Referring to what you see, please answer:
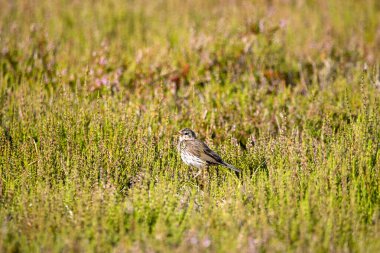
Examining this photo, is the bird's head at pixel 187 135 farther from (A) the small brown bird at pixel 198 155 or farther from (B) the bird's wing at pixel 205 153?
(B) the bird's wing at pixel 205 153

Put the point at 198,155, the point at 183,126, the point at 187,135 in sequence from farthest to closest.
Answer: the point at 183,126
the point at 187,135
the point at 198,155

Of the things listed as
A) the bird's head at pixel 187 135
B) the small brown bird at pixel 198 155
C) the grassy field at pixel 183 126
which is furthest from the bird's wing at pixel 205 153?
the bird's head at pixel 187 135

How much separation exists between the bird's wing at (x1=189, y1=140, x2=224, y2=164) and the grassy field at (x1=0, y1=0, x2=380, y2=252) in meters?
0.21

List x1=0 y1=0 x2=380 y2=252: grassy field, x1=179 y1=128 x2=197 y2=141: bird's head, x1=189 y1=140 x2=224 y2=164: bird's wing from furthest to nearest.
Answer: x1=179 y1=128 x2=197 y2=141: bird's head
x1=189 y1=140 x2=224 y2=164: bird's wing
x1=0 y1=0 x2=380 y2=252: grassy field

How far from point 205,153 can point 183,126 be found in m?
1.41

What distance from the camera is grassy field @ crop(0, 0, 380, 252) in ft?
14.9

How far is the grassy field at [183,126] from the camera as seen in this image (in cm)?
455

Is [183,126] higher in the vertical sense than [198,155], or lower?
lower

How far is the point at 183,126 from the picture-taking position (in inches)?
291

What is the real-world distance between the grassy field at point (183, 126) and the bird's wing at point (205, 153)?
8.3 inches

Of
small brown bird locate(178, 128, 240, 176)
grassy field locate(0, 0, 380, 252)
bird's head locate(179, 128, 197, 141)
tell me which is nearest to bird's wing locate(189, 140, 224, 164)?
small brown bird locate(178, 128, 240, 176)

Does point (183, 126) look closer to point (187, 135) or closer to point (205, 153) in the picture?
point (187, 135)

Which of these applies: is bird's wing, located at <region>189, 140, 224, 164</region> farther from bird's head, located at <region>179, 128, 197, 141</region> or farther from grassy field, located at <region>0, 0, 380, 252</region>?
bird's head, located at <region>179, 128, 197, 141</region>

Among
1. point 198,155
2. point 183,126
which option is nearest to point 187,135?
point 198,155
